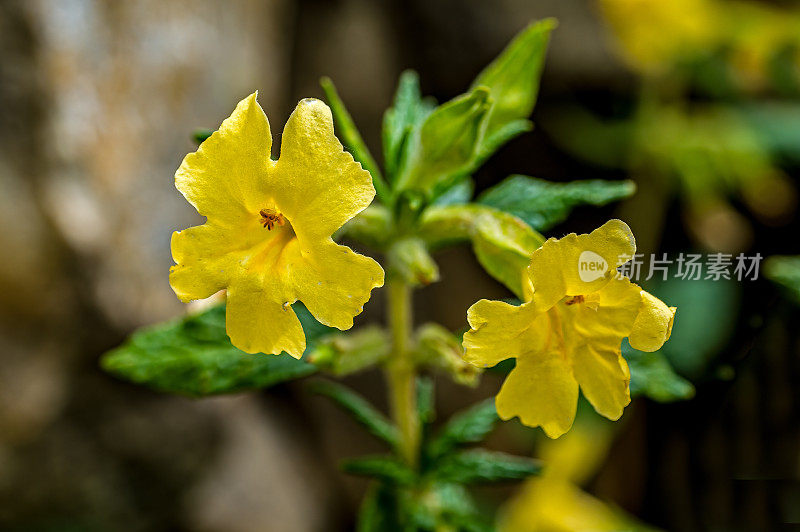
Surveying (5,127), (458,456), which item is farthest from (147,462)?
(458,456)

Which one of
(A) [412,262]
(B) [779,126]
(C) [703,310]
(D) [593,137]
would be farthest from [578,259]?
(B) [779,126]

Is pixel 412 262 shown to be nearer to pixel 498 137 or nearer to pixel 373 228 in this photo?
pixel 373 228

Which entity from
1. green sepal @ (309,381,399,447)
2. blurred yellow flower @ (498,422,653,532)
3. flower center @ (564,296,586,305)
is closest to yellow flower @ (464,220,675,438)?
flower center @ (564,296,586,305)

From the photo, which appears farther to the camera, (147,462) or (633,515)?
(633,515)

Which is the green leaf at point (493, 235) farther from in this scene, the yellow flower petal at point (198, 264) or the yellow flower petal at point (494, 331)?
the yellow flower petal at point (198, 264)

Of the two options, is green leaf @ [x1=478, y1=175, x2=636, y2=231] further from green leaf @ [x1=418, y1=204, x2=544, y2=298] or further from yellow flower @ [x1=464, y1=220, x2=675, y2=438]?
yellow flower @ [x1=464, y1=220, x2=675, y2=438]

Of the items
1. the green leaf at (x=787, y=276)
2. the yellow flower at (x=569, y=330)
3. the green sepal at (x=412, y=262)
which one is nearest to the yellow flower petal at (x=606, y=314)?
the yellow flower at (x=569, y=330)

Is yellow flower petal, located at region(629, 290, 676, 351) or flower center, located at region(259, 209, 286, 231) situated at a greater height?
flower center, located at region(259, 209, 286, 231)

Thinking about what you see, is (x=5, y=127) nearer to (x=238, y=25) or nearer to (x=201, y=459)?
(x=238, y=25)
